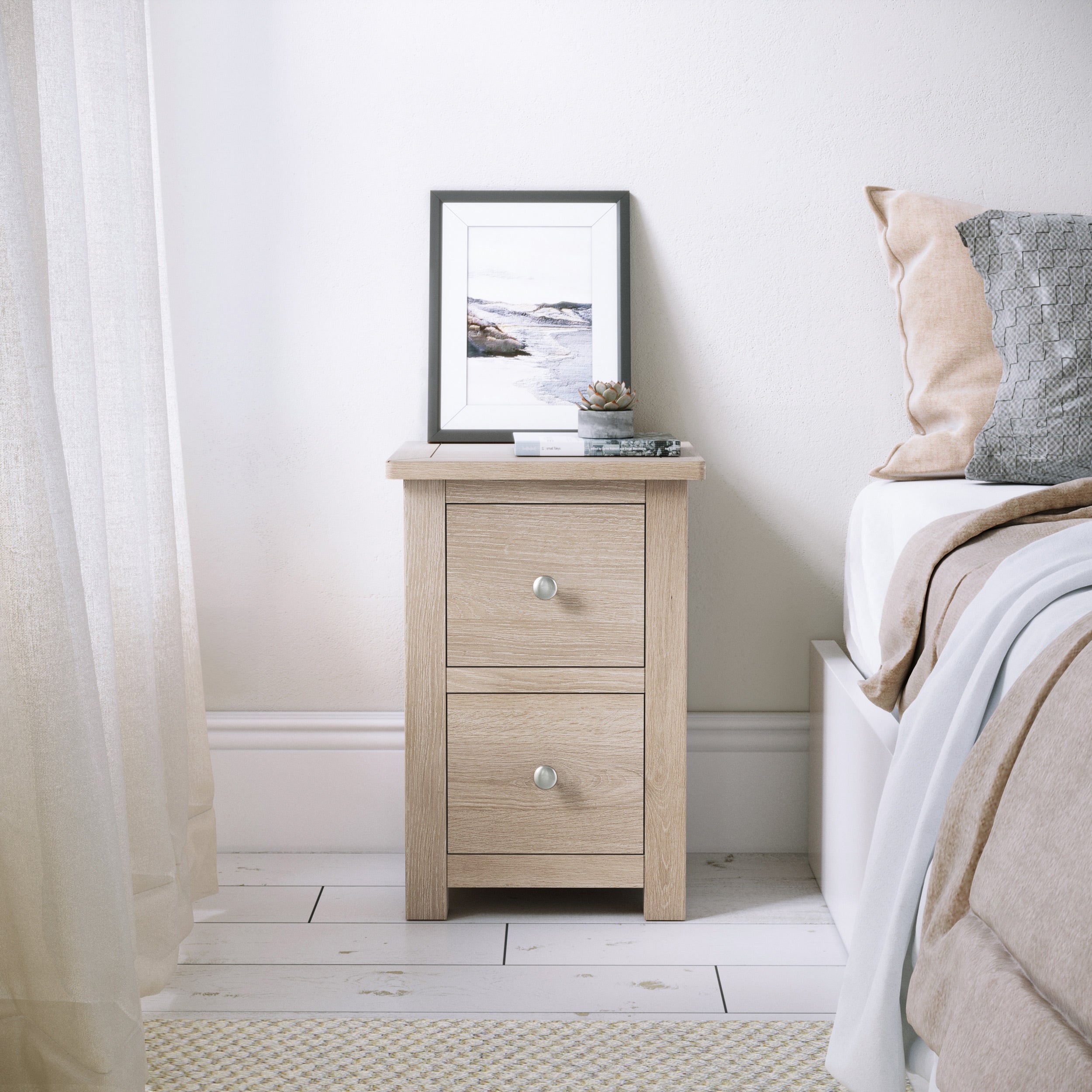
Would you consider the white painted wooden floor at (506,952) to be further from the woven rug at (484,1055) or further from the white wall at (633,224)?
the white wall at (633,224)

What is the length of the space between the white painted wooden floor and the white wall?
380 millimetres

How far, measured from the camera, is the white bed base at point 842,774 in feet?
4.60

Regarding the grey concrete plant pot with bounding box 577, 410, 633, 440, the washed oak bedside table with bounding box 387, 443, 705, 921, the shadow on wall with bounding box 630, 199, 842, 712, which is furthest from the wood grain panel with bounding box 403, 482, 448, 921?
the shadow on wall with bounding box 630, 199, 842, 712

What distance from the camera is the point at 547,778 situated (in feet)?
5.09

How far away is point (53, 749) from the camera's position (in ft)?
3.22

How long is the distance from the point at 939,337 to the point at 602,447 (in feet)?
1.81

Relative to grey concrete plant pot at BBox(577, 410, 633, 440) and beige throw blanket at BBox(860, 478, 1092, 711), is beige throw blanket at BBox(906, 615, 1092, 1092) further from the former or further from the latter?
grey concrete plant pot at BBox(577, 410, 633, 440)

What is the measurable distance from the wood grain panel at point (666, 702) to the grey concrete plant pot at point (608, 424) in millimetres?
144

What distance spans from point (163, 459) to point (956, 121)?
1408mm

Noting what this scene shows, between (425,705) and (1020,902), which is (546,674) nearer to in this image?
(425,705)

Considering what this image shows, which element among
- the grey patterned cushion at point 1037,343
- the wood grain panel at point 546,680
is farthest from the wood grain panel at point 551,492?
the grey patterned cushion at point 1037,343

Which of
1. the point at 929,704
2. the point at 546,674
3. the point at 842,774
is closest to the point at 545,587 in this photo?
the point at 546,674

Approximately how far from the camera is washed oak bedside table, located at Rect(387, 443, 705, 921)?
4.99 ft

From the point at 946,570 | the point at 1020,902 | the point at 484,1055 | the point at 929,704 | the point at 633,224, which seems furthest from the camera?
the point at 633,224
